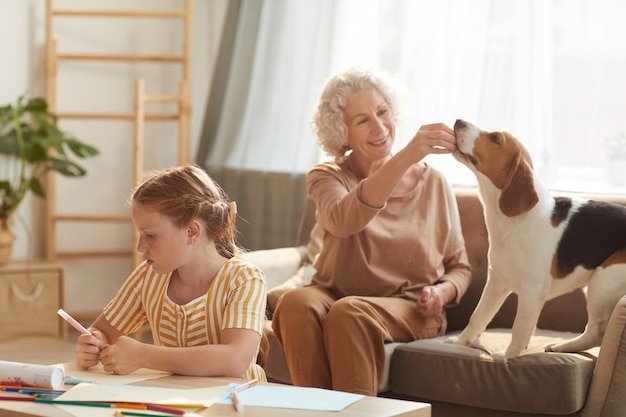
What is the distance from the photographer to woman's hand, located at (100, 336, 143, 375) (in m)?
1.62

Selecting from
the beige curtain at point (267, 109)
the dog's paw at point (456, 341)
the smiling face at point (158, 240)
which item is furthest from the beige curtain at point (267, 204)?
the smiling face at point (158, 240)

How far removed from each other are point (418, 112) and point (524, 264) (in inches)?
64.2

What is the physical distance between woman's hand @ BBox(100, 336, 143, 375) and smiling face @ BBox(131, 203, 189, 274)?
0.19 meters

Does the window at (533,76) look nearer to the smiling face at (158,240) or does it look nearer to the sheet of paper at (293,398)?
the smiling face at (158,240)

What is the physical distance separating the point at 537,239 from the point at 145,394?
121 centimetres

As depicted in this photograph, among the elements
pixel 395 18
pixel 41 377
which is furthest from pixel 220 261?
pixel 395 18

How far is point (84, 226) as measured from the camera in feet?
16.0

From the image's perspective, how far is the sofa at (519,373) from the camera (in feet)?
7.36

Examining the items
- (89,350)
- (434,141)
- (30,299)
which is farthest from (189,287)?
(30,299)

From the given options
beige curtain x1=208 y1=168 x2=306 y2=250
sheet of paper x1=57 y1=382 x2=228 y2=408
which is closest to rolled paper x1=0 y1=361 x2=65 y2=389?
sheet of paper x1=57 y1=382 x2=228 y2=408

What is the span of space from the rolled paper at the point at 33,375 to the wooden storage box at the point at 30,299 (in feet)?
9.48

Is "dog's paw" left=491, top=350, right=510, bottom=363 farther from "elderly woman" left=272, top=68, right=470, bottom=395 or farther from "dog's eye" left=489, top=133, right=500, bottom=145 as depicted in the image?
"dog's eye" left=489, top=133, right=500, bottom=145

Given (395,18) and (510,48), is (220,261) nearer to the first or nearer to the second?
A: (510,48)

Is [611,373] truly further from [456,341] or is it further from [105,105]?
[105,105]
